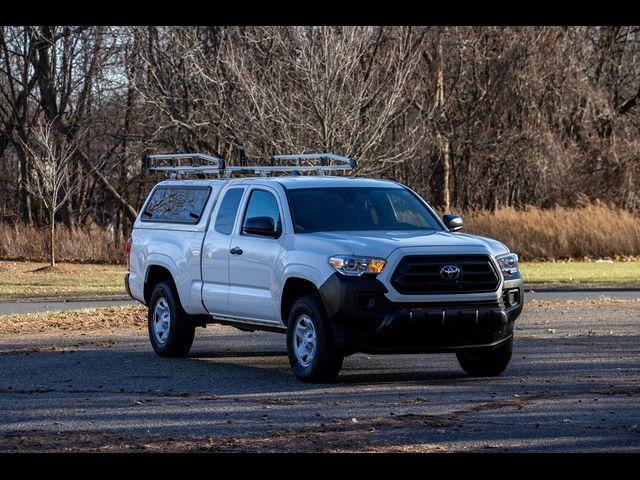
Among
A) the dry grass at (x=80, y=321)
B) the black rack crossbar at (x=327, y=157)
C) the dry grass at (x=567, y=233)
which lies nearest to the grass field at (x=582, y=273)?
the dry grass at (x=567, y=233)

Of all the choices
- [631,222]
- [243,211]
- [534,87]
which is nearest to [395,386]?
[243,211]

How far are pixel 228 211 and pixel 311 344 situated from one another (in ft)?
7.87

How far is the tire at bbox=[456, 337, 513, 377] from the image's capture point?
12.9 m

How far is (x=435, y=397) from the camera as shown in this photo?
37.3 feet

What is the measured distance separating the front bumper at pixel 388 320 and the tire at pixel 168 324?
3.04 meters

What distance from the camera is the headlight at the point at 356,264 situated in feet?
39.4

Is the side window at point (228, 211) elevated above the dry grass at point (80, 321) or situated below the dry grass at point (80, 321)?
above

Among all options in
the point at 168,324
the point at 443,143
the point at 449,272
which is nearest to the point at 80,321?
the point at 168,324

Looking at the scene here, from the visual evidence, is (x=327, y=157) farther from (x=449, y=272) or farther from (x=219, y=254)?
(x=449, y=272)

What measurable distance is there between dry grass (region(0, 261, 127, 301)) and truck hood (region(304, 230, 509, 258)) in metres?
16.0

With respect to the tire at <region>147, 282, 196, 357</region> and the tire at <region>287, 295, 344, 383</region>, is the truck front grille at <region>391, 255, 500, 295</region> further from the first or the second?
the tire at <region>147, 282, 196, 357</region>

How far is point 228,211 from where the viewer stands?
14.3 m

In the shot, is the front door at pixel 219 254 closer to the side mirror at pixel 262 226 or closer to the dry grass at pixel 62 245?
the side mirror at pixel 262 226

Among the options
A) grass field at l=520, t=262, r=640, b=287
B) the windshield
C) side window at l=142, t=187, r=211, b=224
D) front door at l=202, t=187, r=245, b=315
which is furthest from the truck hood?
grass field at l=520, t=262, r=640, b=287
